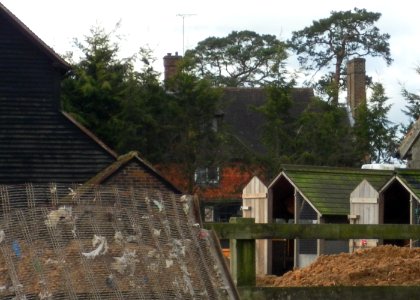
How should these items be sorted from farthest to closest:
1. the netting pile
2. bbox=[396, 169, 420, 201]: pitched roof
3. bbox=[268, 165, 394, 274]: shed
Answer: bbox=[268, 165, 394, 274]: shed
bbox=[396, 169, 420, 201]: pitched roof
the netting pile

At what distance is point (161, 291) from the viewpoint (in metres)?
7.05

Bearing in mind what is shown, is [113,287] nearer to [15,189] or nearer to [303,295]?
[15,189]

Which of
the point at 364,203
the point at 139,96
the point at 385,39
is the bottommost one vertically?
the point at 364,203

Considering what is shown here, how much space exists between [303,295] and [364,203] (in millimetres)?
17831

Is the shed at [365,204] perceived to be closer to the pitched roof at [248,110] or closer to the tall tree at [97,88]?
the tall tree at [97,88]

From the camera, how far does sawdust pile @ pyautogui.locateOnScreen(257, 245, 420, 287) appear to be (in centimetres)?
1264

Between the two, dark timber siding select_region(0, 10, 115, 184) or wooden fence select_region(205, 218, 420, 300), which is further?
dark timber siding select_region(0, 10, 115, 184)

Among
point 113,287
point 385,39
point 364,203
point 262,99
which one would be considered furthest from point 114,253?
point 385,39

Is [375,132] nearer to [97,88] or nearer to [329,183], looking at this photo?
[97,88]

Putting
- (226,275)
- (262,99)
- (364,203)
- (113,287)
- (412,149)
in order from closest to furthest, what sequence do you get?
(113,287) → (226,275) → (364,203) → (412,149) → (262,99)

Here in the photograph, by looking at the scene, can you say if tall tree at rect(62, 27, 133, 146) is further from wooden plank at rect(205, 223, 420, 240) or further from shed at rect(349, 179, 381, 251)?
wooden plank at rect(205, 223, 420, 240)

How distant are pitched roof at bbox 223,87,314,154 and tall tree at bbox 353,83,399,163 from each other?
16.3 ft

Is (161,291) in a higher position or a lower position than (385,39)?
lower

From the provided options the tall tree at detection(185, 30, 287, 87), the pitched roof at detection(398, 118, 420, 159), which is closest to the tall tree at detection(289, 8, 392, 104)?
the tall tree at detection(185, 30, 287, 87)
